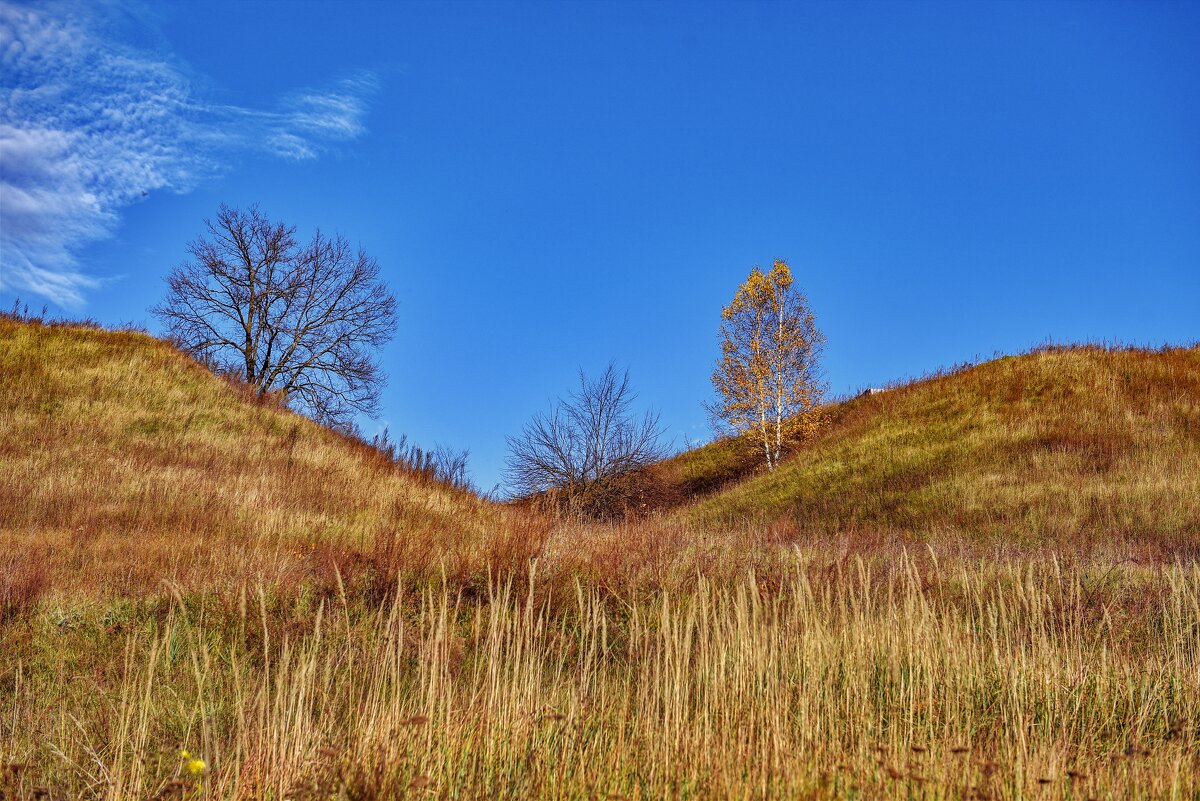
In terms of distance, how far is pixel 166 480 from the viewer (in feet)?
42.3

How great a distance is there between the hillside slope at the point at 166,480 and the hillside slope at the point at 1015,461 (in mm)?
9648

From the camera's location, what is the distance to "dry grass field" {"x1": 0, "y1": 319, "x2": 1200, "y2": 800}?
133 inches

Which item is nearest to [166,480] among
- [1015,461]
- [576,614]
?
[576,614]

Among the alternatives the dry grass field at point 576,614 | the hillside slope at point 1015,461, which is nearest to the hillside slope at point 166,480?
the dry grass field at point 576,614

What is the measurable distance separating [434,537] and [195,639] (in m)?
3.30

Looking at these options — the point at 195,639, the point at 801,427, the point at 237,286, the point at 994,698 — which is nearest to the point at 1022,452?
the point at 801,427

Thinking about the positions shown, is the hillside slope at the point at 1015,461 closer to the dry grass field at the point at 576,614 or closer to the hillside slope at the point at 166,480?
the dry grass field at the point at 576,614

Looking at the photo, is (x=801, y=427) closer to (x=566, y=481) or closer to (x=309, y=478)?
(x=566, y=481)

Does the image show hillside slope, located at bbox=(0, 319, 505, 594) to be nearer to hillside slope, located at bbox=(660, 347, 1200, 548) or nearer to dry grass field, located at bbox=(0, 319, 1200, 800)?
dry grass field, located at bbox=(0, 319, 1200, 800)

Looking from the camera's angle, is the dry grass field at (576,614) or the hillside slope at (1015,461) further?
the hillside slope at (1015,461)

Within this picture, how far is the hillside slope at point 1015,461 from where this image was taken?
1445cm

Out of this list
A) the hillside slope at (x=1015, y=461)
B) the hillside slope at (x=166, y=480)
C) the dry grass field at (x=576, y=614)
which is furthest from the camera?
the hillside slope at (x=1015, y=461)

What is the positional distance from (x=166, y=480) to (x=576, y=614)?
31.8 feet

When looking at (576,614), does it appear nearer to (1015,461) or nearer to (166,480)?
(166,480)
